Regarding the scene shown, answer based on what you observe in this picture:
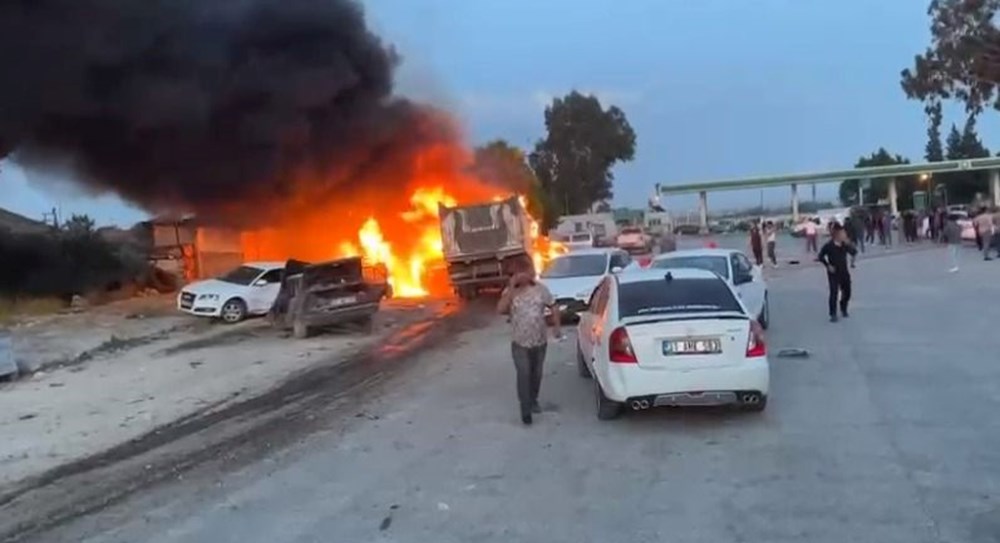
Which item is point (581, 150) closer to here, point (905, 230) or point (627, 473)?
point (905, 230)

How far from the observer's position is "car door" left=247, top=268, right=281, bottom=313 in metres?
24.6

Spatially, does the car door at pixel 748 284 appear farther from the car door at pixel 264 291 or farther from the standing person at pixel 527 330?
the car door at pixel 264 291

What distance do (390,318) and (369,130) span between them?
905 cm

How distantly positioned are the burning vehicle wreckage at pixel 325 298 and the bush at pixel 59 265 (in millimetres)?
14119

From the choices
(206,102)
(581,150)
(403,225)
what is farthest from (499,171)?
(581,150)

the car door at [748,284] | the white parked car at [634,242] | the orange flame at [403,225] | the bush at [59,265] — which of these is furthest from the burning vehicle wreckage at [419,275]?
the white parked car at [634,242]

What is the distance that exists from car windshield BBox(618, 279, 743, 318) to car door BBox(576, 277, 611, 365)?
0.52m

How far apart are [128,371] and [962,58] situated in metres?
36.9

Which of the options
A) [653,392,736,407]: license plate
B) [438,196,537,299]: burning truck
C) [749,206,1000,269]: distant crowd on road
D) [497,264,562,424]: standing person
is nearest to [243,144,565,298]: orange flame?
[438,196,537,299]: burning truck

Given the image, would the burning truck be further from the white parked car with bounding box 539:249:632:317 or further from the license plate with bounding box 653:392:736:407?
the license plate with bounding box 653:392:736:407

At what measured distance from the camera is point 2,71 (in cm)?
2103

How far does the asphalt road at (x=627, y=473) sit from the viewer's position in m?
5.99

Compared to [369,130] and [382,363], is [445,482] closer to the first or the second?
[382,363]

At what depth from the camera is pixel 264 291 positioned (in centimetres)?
2489
